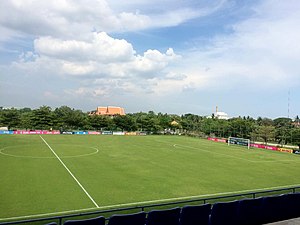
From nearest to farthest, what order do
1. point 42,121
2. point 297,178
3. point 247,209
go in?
point 247,209, point 297,178, point 42,121

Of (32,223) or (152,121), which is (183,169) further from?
(152,121)

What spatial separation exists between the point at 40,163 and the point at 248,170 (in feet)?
66.8

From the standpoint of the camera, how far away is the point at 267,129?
2859 inches

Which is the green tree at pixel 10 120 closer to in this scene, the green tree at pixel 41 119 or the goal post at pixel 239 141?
the green tree at pixel 41 119

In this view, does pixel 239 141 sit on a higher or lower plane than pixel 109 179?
higher

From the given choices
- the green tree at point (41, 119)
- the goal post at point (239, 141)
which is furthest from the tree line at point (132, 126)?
the goal post at point (239, 141)

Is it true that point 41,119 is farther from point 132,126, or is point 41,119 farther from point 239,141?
point 239,141

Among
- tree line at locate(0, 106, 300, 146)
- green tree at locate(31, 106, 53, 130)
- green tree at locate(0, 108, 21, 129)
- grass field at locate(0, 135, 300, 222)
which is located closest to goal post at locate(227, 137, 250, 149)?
tree line at locate(0, 106, 300, 146)

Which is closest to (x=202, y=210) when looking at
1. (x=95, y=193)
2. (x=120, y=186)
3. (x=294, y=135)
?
(x=95, y=193)

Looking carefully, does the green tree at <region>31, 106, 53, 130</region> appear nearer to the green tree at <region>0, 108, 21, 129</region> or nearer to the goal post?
the green tree at <region>0, 108, 21, 129</region>

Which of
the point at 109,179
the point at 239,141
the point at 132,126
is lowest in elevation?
the point at 109,179

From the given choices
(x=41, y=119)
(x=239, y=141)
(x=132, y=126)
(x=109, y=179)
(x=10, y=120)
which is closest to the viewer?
(x=109, y=179)

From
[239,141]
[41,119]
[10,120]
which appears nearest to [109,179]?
[239,141]

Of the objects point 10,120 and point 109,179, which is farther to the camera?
point 10,120
